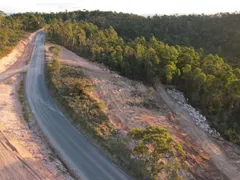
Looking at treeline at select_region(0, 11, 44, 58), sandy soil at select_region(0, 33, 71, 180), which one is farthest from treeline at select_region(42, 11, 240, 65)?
sandy soil at select_region(0, 33, 71, 180)

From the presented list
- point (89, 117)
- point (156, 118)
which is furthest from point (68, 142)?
point (156, 118)

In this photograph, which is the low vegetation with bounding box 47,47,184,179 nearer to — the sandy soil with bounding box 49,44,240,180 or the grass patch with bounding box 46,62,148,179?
the grass patch with bounding box 46,62,148,179

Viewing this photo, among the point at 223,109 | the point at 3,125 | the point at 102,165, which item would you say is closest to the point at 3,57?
the point at 3,125

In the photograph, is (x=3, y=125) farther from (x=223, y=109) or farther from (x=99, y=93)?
Answer: (x=223, y=109)

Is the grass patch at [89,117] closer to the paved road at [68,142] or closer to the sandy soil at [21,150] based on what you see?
the paved road at [68,142]

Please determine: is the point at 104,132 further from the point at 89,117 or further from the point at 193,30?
the point at 193,30

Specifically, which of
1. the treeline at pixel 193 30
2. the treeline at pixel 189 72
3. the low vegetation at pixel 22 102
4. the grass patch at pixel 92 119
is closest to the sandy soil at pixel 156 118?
the grass patch at pixel 92 119
